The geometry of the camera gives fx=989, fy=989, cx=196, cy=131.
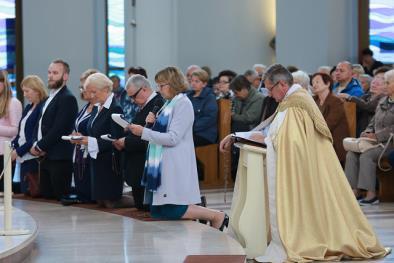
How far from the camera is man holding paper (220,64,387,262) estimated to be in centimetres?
714

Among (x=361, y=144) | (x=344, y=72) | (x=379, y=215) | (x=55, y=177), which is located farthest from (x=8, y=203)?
(x=344, y=72)

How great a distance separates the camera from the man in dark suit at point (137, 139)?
28.5 ft

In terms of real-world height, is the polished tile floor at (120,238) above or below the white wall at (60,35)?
below

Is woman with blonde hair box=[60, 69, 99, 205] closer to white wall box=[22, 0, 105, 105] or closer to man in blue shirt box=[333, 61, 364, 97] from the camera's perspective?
man in blue shirt box=[333, 61, 364, 97]

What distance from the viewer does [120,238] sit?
7648mm

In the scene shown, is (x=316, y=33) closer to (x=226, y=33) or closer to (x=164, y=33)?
(x=226, y=33)

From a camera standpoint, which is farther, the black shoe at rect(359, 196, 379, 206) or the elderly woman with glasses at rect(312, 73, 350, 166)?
the elderly woman with glasses at rect(312, 73, 350, 166)

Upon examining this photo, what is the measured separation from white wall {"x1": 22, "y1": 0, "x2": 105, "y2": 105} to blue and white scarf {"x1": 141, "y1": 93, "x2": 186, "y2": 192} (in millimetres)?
8395

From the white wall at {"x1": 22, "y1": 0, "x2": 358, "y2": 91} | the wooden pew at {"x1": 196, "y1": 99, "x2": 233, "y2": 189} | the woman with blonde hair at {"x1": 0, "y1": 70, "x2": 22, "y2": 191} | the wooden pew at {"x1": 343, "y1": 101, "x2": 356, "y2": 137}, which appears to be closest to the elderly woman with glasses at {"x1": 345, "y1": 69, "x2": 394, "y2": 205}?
the wooden pew at {"x1": 343, "y1": 101, "x2": 356, "y2": 137}

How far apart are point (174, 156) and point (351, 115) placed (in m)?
3.63

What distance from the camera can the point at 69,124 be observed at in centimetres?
1012

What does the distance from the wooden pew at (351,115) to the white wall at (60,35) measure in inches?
255

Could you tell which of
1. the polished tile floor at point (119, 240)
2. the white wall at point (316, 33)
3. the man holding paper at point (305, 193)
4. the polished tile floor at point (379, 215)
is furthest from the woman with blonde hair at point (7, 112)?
the white wall at point (316, 33)

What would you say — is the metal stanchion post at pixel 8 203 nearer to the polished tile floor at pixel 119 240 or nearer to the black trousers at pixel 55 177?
the polished tile floor at pixel 119 240
